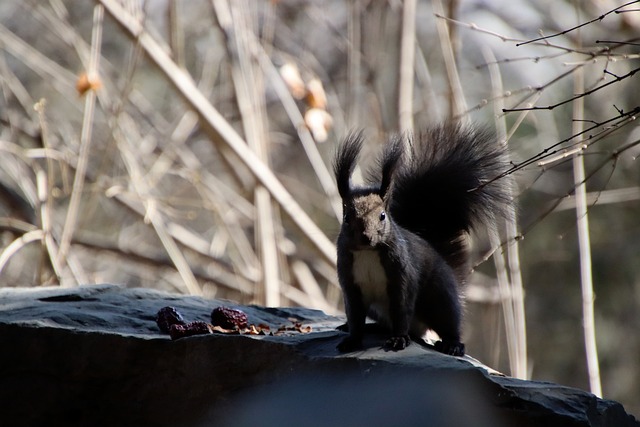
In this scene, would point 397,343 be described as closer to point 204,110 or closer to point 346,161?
point 346,161

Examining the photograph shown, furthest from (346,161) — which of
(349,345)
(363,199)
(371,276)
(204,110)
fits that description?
(204,110)

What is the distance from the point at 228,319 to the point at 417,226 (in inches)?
33.1

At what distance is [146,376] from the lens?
8.00 feet

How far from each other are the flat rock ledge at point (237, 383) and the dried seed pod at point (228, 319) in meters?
0.14

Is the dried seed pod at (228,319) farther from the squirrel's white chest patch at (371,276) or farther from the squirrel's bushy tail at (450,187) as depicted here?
the squirrel's bushy tail at (450,187)

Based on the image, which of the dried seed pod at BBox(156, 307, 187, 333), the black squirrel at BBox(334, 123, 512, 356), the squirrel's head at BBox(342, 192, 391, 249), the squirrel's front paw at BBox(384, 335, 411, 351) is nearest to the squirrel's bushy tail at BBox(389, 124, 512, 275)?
the black squirrel at BBox(334, 123, 512, 356)

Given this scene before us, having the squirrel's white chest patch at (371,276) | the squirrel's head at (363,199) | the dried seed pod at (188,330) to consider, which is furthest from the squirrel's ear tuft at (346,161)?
the dried seed pod at (188,330)

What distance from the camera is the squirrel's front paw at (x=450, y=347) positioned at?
267 cm

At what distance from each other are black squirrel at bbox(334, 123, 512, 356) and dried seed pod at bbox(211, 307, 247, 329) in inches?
12.5

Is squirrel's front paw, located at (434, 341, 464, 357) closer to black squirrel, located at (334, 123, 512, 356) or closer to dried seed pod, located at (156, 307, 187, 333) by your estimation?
black squirrel, located at (334, 123, 512, 356)

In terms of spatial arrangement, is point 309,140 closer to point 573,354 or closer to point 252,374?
point 252,374

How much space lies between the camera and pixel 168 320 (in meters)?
2.56

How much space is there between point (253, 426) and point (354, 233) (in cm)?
61

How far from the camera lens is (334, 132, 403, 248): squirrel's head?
8.05ft
